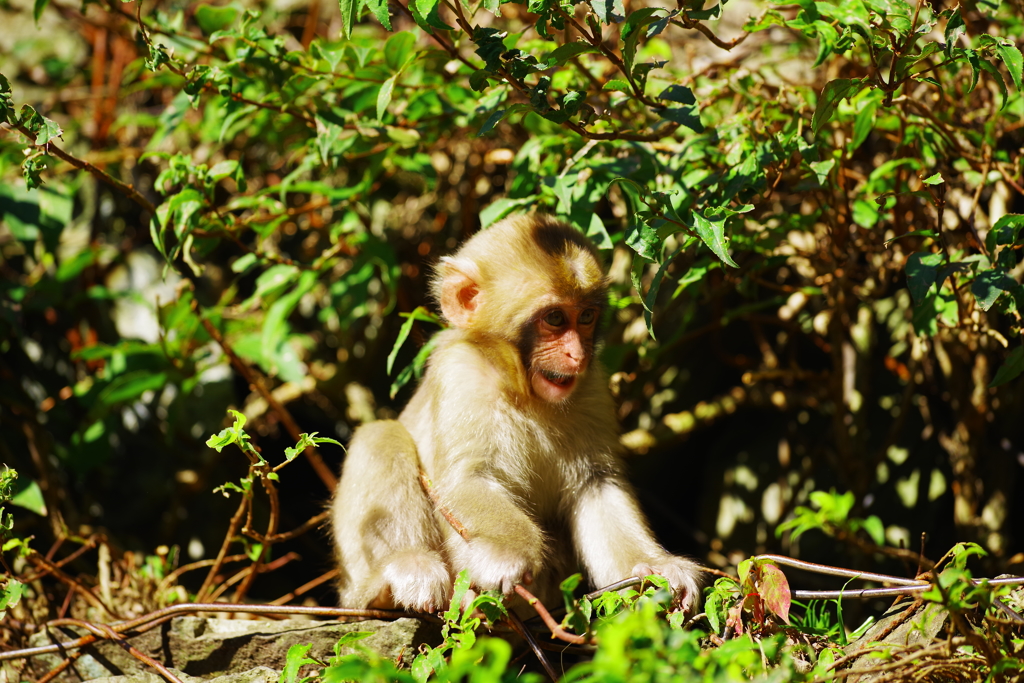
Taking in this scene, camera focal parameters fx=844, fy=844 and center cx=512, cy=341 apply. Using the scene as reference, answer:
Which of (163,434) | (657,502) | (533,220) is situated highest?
(533,220)

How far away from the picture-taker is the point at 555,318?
3.46 metres

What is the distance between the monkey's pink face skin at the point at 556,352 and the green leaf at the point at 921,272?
1215 millimetres

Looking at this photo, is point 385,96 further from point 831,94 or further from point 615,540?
point 615,540

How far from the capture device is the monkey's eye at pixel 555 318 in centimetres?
345

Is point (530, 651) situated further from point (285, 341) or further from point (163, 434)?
point (163, 434)

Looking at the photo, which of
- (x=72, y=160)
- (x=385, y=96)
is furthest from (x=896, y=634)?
(x=72, y=160)

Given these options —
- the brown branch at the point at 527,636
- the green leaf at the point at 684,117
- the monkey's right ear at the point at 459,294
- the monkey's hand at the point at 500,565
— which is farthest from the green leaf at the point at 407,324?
the green leaf at the point at 684,117

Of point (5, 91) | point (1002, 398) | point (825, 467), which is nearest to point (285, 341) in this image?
point (5, 91)

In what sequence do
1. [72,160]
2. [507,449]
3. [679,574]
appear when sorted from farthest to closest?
[507,449] → [72,160] → [679,574]

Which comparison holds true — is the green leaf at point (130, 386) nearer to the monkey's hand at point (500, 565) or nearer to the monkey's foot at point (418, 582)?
the monkey's foot at point (418, 582)

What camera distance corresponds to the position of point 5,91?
9.67ft

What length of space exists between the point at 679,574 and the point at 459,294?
1.46 m

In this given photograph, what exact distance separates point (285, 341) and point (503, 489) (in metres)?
1.89

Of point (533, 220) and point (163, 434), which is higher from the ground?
point (533, 220)
